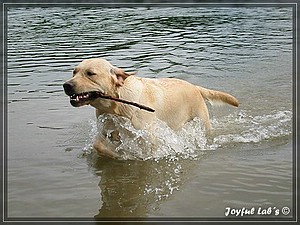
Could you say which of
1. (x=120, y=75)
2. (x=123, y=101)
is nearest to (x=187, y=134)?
(x=123, y=101)

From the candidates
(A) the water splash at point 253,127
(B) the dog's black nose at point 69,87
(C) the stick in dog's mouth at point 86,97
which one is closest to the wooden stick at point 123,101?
(C) the stick in dog's mouth at point 86,97

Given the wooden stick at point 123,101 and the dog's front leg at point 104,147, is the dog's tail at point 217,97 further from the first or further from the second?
the dog's front leg at point 104,147

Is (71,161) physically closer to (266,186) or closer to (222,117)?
(266,186)

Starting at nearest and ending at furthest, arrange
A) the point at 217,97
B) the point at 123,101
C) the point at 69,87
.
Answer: the point at 69,87
the point at 123,101
the point at 217,97

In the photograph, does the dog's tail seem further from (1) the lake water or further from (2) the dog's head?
(2) the dog's head

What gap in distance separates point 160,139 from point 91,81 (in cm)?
130

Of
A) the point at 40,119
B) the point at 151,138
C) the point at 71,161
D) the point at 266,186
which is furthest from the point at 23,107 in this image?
the point at 266,186

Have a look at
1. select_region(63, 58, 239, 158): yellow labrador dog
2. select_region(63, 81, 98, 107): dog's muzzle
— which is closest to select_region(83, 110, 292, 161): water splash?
select_region(63, 58, 239, 158): yellow labrador dog

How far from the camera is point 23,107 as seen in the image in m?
8.73

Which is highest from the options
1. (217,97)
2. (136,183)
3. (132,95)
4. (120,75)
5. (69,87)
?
(120,75)

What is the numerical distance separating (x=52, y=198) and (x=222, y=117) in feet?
13.5

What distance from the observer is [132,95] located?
6.22 m

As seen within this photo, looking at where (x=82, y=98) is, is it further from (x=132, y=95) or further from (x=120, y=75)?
(x=132, y=95)

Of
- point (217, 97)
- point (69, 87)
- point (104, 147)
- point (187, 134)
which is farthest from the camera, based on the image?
point (217, 97)
